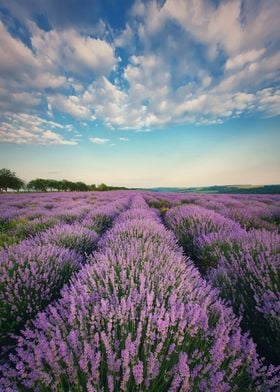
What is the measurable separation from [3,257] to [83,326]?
172 centimetres

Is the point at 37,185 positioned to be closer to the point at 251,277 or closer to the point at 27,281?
the point at 27,281

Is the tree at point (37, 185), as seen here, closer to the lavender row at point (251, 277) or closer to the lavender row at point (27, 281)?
the lavender row at point (27, 281)

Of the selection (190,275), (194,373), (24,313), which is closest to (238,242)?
→ (190,275)

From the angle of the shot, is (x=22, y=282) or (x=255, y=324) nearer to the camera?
(x=255, y=324)

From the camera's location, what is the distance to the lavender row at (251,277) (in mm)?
1667

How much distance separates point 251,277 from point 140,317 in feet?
4.39

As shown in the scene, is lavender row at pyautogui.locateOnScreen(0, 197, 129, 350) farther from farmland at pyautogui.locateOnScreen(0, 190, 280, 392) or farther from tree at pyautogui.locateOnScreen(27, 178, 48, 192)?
tree at pyautogui.locateOnScreen(27, 178, 48, 192)

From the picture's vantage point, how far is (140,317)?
48.9 inches

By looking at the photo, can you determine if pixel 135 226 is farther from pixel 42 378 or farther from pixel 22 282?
pixel 42 378

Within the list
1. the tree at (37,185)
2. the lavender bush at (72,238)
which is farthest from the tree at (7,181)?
the lavender bush at (72,238)

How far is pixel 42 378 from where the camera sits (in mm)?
1021

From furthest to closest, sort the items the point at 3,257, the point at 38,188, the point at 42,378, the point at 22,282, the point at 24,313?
the point at 38,188, the point at 3,257, the point at 22,282, the point at 24,313, the point at 42,378

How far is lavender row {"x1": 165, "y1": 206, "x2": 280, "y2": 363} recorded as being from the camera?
1667mm

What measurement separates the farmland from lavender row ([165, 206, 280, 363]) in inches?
0.5
